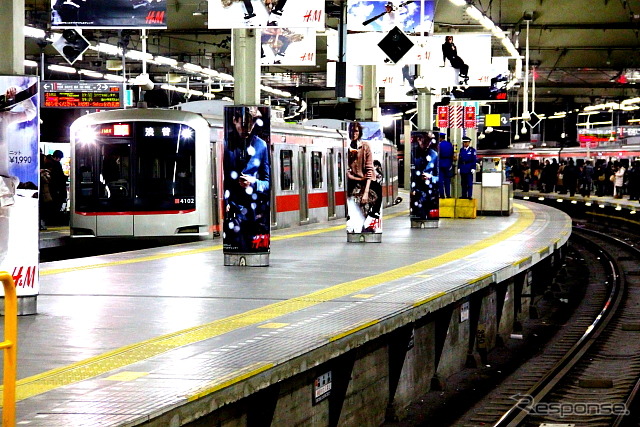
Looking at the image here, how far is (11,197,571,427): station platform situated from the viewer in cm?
611

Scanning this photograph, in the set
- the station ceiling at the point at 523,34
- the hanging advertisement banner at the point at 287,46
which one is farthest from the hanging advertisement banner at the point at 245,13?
the station ceiling at the point at 523,34

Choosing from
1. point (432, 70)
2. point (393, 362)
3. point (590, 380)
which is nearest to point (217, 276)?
point (393, 362)

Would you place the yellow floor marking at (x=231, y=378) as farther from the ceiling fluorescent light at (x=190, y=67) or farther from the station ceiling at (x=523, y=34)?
the ceiling fluorescent light at (x=190, y=67)

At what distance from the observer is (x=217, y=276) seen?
12977mm

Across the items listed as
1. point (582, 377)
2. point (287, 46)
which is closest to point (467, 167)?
point (287, 46)

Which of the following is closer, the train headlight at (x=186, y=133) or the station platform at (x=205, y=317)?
the station platform at (x=205, y=317)

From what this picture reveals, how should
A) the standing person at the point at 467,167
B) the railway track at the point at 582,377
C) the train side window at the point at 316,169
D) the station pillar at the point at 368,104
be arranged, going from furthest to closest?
1. the standing person at the point at 467,167
2. the train side window at the point at 316,169
3. the station pillar at the point at 368,104
4. the railway track at the point at 582,377

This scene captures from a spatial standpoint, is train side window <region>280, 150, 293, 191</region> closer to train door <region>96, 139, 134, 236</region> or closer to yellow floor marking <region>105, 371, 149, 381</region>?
Result: train door <region>96, 139, 134, 236</region>

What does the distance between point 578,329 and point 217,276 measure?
6.18 metres

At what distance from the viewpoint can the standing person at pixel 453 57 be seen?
2481 cm

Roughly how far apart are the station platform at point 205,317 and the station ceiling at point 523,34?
10.1m

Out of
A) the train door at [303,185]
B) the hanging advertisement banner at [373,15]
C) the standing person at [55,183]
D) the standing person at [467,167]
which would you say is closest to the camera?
the hanging advertisement banner at [373,15]

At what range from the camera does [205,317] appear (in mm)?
9352

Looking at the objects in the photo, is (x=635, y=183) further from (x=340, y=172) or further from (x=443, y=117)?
(x=340, y=172)
